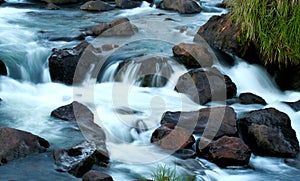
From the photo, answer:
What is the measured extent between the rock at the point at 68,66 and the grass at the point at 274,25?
2.11 metres

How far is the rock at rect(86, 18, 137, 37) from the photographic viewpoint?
8.19m

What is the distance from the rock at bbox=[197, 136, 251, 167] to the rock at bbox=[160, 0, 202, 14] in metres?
5.49

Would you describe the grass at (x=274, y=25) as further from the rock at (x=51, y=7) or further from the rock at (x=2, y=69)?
the rock at (x=51, y=7)

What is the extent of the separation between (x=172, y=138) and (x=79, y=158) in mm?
973

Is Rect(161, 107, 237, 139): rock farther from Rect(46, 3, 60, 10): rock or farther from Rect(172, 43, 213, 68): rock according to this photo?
Rect(46, 3, 60, 10): rock

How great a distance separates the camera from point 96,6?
10195 mm

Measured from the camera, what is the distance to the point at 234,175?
15.3ft

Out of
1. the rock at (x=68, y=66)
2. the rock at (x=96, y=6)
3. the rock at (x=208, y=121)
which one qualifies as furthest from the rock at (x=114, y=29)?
the rock at (x=208, y=121)

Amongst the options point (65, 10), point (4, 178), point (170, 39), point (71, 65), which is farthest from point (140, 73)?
point (65, 10)

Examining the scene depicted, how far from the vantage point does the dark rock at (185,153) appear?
487 cm

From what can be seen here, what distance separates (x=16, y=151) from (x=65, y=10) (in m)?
6.06

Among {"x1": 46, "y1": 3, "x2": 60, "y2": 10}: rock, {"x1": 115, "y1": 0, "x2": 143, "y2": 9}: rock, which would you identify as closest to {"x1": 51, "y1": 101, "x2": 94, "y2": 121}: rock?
{"x1": 46, "y1": 3, "x2": 60, "y2": 10}: rock

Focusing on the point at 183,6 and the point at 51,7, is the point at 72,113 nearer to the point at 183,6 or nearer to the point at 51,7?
the point at 183,6

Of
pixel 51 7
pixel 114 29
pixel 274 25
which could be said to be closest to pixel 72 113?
A: pixel 274 25
